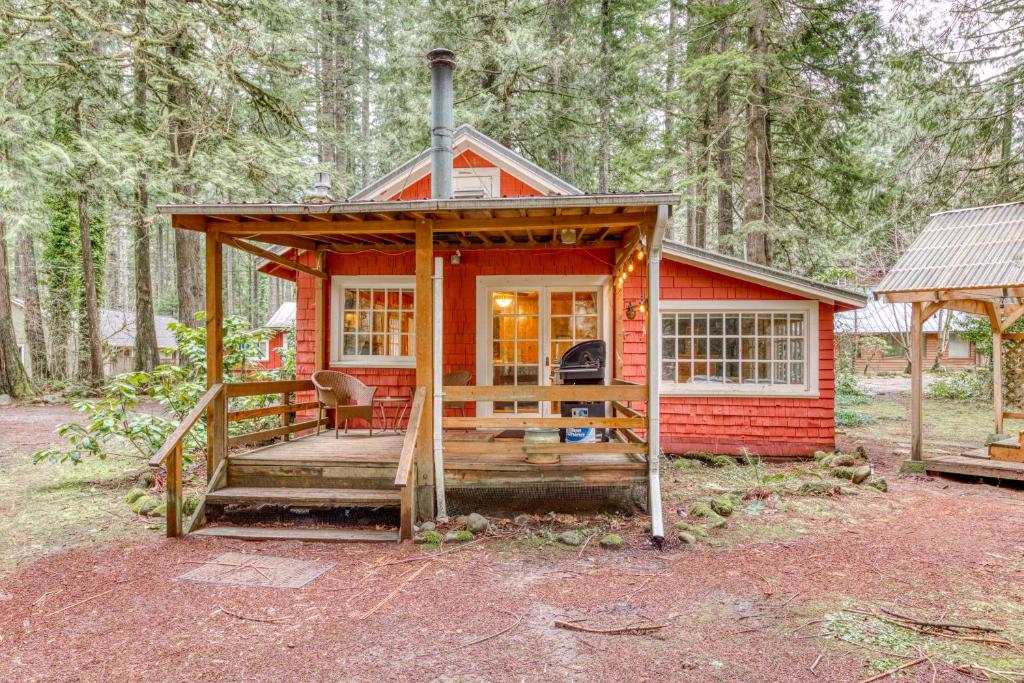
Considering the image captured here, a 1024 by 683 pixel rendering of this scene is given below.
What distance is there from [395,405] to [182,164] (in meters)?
7.11

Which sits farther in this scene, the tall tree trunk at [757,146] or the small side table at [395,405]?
the tall tree trunk at [757,146]

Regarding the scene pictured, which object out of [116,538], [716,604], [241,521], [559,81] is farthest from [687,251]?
[559,81]

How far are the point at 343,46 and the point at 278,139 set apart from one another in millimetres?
5670

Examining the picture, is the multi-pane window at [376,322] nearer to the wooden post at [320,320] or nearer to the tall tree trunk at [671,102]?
the wooden post at [320,320]

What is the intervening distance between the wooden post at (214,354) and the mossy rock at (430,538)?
6.39ft

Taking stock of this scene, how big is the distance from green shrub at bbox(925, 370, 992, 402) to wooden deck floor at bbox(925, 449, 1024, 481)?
27.7 feet

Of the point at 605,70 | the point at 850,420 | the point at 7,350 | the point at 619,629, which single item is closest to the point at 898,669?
the point at 619,629

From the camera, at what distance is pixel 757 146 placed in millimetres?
11148

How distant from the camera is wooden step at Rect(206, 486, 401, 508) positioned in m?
4.69

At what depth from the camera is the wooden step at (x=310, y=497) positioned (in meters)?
4.69

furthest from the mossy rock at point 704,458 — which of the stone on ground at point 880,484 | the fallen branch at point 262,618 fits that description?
the fallen branch at point 262,618

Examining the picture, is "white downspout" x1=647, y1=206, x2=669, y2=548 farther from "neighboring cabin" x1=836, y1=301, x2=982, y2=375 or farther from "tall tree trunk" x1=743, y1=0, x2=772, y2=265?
"neighboring cabin" x1=836, y1=301, x2=982, y2=375

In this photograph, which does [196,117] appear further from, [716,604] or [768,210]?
[716,604]

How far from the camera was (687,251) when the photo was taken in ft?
24.7
